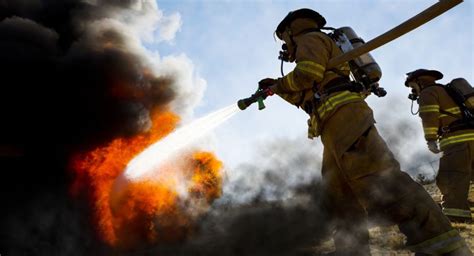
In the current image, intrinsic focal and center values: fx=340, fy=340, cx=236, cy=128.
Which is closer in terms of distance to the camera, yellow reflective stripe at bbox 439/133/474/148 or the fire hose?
the fire hose

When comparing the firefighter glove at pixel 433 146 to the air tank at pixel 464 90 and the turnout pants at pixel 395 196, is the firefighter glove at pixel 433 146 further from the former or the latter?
the turnout pants at pixel 395 196

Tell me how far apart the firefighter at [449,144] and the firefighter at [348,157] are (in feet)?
9.83

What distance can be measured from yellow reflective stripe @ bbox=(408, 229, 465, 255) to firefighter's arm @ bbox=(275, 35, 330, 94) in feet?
5.24

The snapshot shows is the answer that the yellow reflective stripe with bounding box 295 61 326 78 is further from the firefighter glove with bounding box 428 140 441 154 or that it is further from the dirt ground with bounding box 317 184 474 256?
the firefighter glove with bounding box 428 140 441 154

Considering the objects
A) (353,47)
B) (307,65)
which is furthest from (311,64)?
(353,47)

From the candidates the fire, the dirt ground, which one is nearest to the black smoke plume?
the fire

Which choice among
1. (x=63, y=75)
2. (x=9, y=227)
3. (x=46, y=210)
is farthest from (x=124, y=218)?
(x=63, y=75)

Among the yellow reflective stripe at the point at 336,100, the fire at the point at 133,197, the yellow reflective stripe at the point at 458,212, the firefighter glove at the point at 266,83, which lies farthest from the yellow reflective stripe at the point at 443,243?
the fire at the point at 133,197

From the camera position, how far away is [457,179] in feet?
18.0

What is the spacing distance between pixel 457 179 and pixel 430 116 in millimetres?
1095

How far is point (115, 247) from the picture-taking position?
34.6 feet

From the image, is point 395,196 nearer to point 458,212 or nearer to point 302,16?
point 302,16

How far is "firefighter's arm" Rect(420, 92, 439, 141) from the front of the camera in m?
5.70

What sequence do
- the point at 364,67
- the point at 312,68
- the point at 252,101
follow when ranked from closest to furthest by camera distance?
the point at 312,68
the point at 364,67
the point at 252,101
